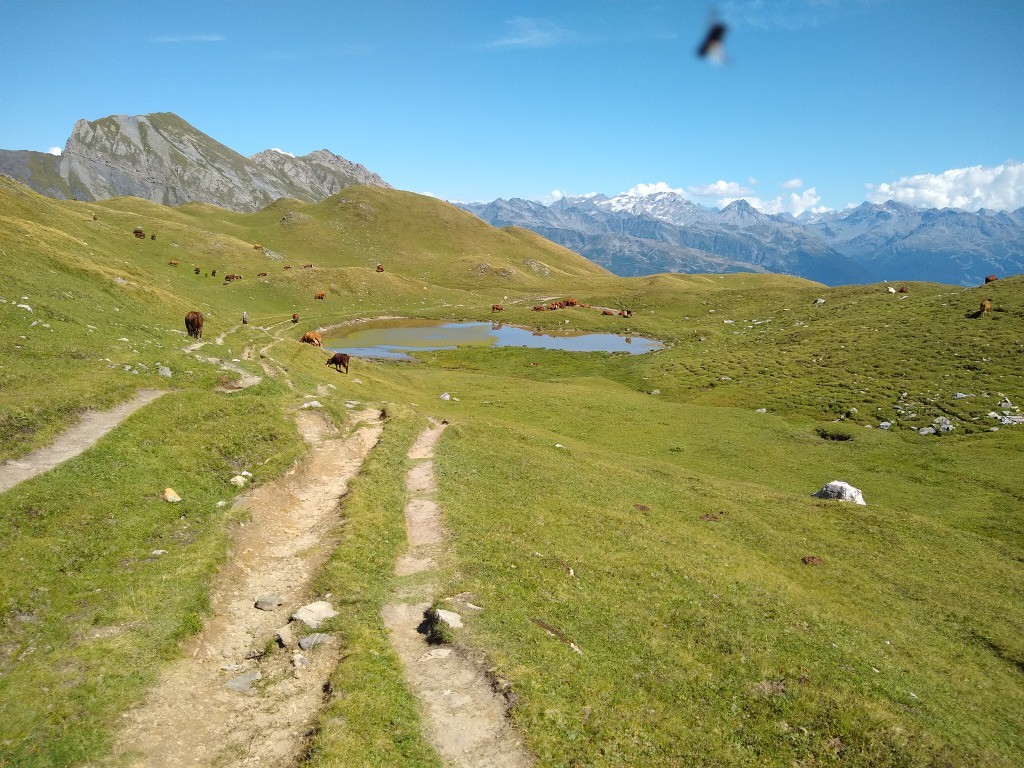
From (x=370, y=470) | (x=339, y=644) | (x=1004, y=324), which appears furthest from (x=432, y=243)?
(x=339, y=644)

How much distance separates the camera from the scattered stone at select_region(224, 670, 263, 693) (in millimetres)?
11539

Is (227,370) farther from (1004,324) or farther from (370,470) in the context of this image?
(1004,324)

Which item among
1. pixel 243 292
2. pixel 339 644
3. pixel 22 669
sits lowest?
pixel 339 644

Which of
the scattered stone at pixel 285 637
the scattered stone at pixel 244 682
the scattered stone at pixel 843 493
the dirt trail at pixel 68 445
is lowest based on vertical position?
the scattered stone at pixel 843 493

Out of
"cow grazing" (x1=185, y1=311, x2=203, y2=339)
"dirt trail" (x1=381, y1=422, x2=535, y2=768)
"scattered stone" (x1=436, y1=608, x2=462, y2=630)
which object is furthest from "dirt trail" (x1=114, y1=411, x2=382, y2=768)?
"cow grazing" (x1=185, y1=311, x2=203, y2=339)

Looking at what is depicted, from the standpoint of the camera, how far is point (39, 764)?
8641 mm

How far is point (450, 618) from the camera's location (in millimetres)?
14328

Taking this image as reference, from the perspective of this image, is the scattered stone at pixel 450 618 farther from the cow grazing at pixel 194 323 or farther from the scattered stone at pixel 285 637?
the cow grazing at pixel 194 323

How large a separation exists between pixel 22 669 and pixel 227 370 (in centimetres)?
2597

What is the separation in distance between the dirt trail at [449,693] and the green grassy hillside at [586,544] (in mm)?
490

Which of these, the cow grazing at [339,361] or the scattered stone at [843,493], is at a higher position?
the cow grazing at [339,361]

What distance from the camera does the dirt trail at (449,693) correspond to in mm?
10602

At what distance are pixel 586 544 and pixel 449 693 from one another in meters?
9.96

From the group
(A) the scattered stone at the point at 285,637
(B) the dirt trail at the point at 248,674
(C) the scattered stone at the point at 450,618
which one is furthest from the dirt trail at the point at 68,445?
(C) the scattered stone at the point at 450,618
